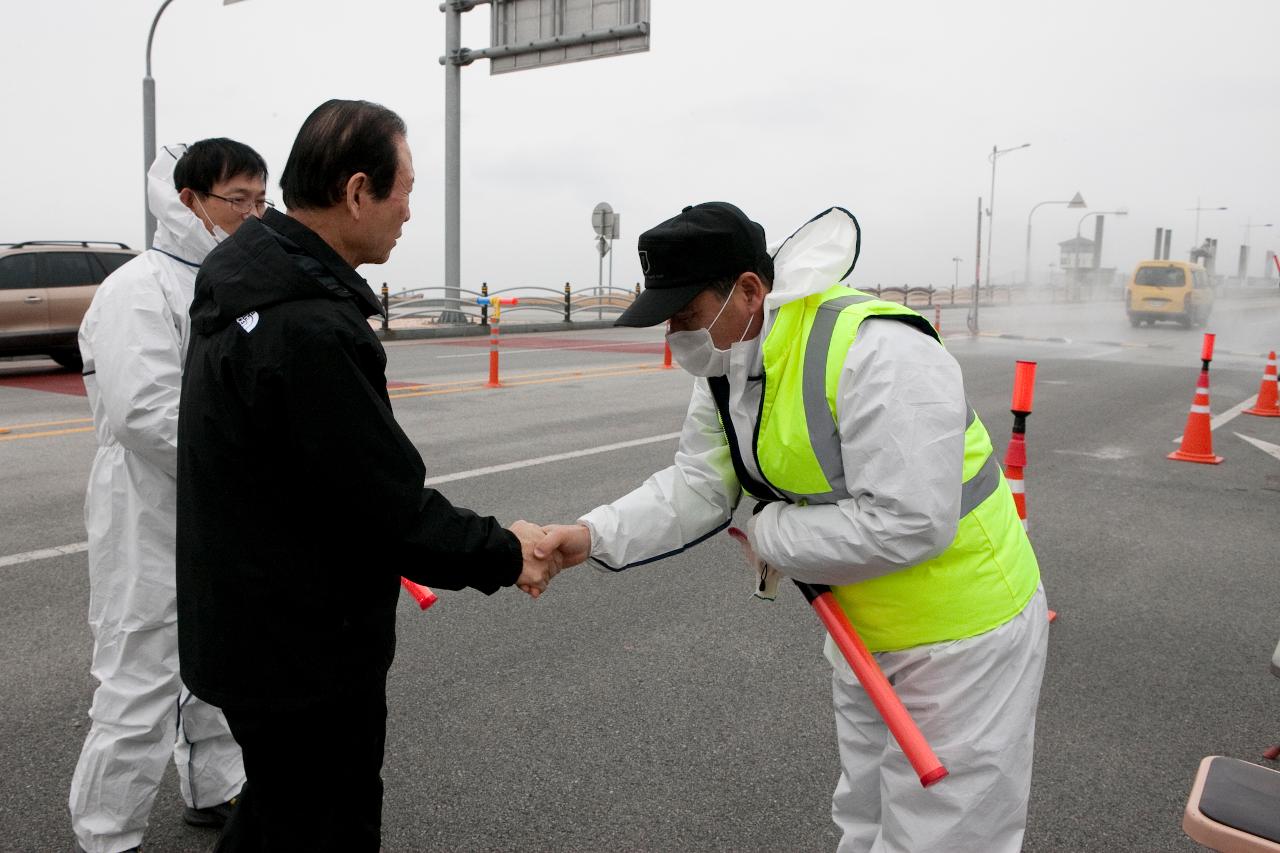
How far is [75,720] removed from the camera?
3.71m

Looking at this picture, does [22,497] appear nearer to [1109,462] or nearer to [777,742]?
[777,742]

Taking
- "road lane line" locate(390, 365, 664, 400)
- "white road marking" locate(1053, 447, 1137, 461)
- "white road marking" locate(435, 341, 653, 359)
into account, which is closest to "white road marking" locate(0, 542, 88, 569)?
"road lane line" locate(390, 365, 664, 400)

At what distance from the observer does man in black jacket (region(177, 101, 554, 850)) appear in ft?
6.07

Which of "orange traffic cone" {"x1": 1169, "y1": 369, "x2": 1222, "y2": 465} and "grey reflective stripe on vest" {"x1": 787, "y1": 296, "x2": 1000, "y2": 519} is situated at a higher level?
"grey reflective stripe on vest" {"x1": 787, "y1": 296, "x2": 1000, "y2": 519}

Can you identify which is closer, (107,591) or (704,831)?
(107,591)

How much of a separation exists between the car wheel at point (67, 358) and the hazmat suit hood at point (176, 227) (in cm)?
1362

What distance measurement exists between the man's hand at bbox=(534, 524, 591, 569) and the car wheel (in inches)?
580

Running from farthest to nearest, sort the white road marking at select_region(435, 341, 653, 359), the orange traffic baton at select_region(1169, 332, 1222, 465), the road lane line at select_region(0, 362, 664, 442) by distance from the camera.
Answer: the white road marking at select_region(435, 341, 653, 359) → the road lane line at select_region(0, 362, 664, 442) → the orange traffic baton at select_region(1169, 332, 1222, 465)

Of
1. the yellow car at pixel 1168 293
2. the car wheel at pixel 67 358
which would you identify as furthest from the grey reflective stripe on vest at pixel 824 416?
the yellow car at pixel 1168 293

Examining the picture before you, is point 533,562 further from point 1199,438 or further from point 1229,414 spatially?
point 1229,414

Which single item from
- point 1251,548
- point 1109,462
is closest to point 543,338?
point 1109,462

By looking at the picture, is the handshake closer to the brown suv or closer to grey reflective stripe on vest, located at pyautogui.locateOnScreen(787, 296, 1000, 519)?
grey reflective stripe on vest, located at pyautogui.locateOnScreen(787, 296, 1000, 519)

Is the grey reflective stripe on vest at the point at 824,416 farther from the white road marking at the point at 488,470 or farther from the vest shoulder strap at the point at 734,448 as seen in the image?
the white road marking at the point at 488,470

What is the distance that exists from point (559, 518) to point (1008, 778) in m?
4.75
